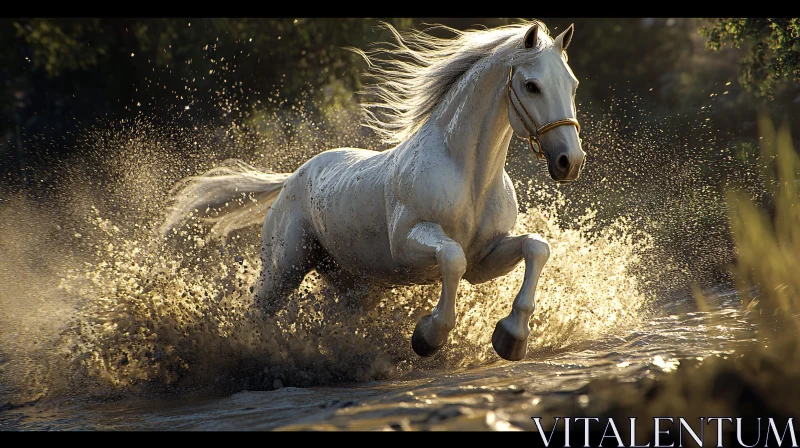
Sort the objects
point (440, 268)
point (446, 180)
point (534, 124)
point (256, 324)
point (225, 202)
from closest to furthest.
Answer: point (534, 124)
point (440, 268)
point (446, 180)
point (256, 324)
point (225, 202)

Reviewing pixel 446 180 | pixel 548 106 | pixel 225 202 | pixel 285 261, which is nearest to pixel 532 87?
pixel 548 106

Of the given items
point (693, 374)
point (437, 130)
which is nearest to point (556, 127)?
point (437, 130)

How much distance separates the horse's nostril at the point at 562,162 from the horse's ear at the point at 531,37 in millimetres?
586

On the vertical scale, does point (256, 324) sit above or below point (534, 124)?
below

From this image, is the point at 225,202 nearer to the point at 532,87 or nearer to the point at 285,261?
the point at 285,261

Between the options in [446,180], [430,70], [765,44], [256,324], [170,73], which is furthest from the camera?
[170,73]

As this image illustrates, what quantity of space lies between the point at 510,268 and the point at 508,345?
1.68ft

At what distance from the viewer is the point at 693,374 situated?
351 centimetres

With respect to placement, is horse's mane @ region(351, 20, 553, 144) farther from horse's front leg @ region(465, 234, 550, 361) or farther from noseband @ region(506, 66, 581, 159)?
horse's front leg @ region(465, 234, 550, 361)

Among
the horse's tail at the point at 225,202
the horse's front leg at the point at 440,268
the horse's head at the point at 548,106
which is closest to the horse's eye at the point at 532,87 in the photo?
the horse's head at the point at 548,106

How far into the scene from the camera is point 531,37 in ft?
12.3

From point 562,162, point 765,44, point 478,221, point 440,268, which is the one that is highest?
point 765,44

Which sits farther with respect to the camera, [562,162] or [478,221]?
[478,221]

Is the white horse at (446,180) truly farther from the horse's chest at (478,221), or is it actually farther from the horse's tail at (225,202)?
the horse's tail at (225,202)
